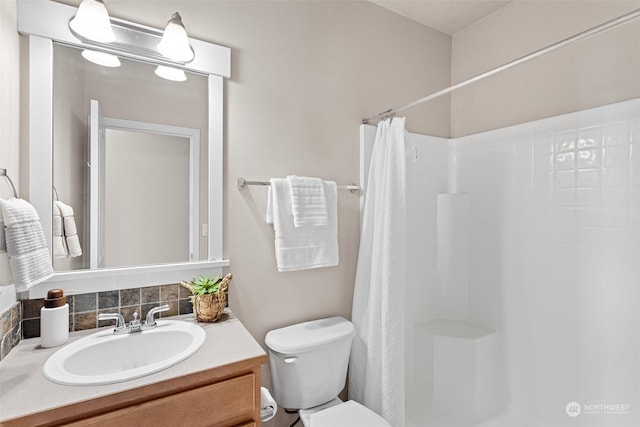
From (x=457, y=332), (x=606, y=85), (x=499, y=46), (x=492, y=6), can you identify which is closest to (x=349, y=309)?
(x=457, y=332)

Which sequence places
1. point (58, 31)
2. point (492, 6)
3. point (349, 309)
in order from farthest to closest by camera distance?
point (492, 6), point (349, 309), point (58, 31)

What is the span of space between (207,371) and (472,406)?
1728 mm

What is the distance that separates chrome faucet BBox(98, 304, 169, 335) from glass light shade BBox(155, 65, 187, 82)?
3.18ft

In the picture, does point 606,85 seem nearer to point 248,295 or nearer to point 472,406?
point 472,406

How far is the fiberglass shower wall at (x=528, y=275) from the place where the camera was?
1.54 metres

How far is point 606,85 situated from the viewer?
160cm

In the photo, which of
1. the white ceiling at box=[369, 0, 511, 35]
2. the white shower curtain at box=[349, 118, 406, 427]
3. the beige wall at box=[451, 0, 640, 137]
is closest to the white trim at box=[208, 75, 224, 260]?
the white shower curtain at box=[349, 118, 406, 427]

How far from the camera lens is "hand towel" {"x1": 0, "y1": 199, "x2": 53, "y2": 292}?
3.20 ft

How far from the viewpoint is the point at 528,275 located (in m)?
1.89

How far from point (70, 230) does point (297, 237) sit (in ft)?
3.01

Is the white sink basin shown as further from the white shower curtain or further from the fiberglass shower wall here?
the fiberglass shower wall

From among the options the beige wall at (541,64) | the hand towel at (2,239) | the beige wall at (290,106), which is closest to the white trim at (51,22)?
the beige wall at (290,106)

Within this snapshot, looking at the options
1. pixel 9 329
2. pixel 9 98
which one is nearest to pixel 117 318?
pixel 9 329

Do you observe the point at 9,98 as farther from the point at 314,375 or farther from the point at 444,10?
the point at 444,10
